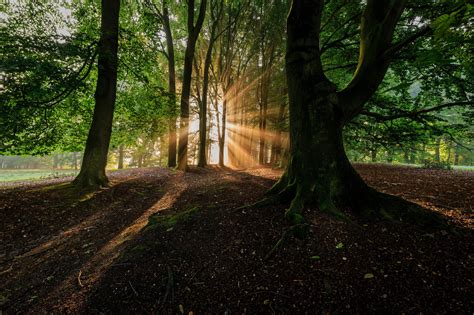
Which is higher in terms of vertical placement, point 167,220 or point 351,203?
point 351,203

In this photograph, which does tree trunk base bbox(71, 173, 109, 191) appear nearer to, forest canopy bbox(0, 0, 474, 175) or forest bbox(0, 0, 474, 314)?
forest bbox(0, 0, 474, 314)

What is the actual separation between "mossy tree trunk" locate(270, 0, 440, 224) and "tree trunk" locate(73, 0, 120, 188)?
20.7ft

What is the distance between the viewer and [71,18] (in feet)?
26.6

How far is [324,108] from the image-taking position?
412 centimetres

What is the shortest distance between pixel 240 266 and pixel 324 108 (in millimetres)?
3366

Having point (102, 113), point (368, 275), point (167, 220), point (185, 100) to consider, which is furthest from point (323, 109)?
point (185, 100)

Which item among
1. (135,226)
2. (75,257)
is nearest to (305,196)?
(135,226)

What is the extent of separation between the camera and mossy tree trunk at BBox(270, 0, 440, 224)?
3.95 m

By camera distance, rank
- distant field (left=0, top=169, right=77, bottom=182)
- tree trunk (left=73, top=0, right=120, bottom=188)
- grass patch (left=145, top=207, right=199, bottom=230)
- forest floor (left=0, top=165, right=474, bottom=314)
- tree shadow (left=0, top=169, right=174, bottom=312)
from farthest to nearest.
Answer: distant field (left=0, top=169, right=77, bottom=182)
tree trunk (left=73, top=0, right=120, bottom=188)
grass patch (left=145, top=207, right=199, bottom=230)
tree shadow (left=0, top=169, right=174, bottom=312)
forest floor (left=0, top=165, right=474, bottom=314)

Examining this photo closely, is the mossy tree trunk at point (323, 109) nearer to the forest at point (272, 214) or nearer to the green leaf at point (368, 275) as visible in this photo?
the forest at point (272, 214)

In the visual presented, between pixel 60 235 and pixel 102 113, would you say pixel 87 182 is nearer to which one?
pixel 102 113

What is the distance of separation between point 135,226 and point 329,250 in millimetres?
4150

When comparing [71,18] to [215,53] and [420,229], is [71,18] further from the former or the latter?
[420,229]

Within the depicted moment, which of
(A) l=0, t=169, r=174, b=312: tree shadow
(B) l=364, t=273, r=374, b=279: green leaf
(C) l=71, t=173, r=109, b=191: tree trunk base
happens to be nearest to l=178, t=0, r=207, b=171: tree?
(A) l=0, t=169, r=174, b=312: tree shadow
